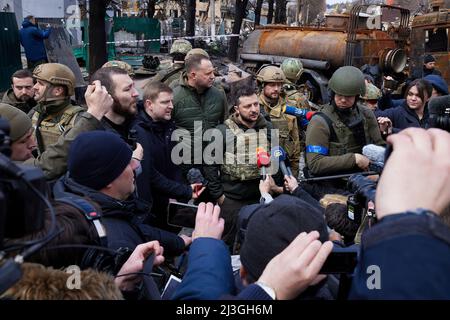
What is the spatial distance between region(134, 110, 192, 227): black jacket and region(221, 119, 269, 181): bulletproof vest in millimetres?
425

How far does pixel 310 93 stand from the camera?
37.4ft

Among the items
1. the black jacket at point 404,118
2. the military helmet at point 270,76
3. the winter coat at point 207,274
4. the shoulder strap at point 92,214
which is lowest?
the black jacket at point 404,118

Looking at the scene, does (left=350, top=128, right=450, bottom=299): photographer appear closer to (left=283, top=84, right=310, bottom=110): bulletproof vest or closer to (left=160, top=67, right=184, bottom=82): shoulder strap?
(left=283, top=84, right=310, bottom=110): bulletproof vest

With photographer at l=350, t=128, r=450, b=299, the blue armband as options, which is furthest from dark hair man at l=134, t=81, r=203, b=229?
photographer at l=350, t=128, r=450, b=299

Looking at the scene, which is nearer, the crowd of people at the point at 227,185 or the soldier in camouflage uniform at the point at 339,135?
the crowd of people at the point at 227,185

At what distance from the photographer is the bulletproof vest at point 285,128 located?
5141 millimetres

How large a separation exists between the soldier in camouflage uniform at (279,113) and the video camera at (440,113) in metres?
2.11

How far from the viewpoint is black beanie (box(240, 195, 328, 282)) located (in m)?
1.59

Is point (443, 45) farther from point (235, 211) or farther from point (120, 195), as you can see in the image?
point (120, 195)

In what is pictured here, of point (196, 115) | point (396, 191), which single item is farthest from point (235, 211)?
point (396, 191)

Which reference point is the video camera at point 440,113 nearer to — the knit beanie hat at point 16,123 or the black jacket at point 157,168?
the black jacket at point 157,168

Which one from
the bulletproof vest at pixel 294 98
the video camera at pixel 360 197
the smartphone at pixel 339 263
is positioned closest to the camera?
the smartphone at pixel 339 263

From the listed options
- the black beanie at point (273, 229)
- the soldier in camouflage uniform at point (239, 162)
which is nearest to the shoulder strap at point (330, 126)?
the soldier in camouflage uniform at point (239, 162)

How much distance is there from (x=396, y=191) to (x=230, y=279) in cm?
75
